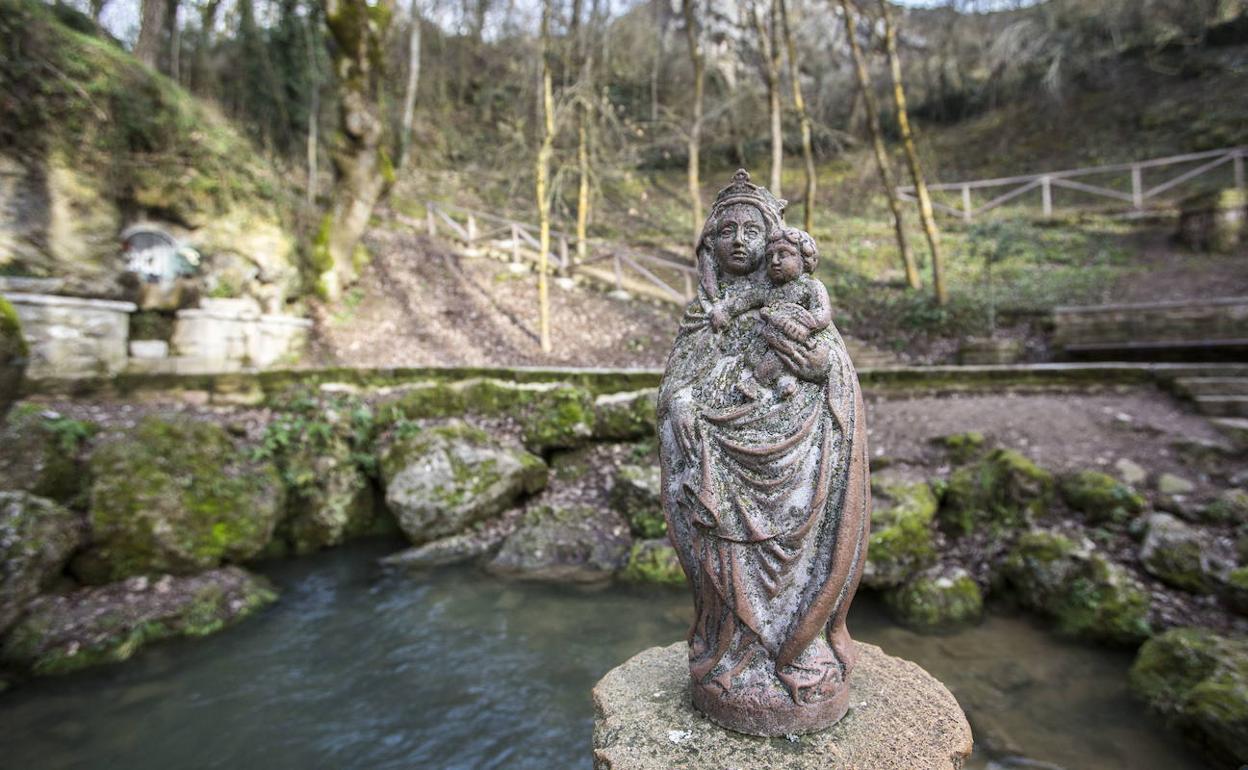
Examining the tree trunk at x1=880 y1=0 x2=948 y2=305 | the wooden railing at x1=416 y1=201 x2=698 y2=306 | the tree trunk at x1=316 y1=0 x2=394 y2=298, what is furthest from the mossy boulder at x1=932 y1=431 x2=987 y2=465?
the tree trunk at x1=316 y1=0 x2=394 y2=298

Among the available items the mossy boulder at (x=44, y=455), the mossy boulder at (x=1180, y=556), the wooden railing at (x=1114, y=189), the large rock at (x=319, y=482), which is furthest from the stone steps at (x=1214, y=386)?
the mossy boulder at (x=44, y=455)

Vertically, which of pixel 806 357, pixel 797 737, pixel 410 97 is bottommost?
pixel 797 737

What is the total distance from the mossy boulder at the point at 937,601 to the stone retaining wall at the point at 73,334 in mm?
9950

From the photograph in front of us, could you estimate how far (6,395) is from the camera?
516 cm

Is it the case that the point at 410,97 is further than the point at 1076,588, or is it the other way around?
the point at 410,97

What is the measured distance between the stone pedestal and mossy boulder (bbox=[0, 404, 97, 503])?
20.3ft

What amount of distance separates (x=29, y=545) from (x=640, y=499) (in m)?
5.44

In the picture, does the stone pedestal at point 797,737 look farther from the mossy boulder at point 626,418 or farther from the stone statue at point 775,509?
the mossy boulder at point 626,418

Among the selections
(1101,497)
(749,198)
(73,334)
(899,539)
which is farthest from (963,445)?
(73,334)

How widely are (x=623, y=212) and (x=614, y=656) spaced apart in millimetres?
17181

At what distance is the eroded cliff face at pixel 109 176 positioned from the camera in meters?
9.23

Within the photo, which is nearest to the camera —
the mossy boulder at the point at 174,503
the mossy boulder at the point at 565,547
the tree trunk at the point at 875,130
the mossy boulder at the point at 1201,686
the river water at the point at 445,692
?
the mossy boulder at the point at 1201,686

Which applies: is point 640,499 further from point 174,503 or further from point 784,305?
point 784,305

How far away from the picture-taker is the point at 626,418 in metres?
8.13
